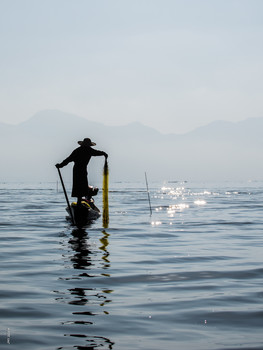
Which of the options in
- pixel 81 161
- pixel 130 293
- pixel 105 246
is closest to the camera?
pixel 130 293

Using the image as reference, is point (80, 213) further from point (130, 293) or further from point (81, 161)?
point (130, 293)

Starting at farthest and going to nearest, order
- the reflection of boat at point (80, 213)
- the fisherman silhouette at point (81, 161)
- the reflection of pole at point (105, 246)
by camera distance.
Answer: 1. the reflection of boat at point (80, 213)
2. the fisherman silhouette at point (81, 161)
3. the reflection of pole at point (105, 246)

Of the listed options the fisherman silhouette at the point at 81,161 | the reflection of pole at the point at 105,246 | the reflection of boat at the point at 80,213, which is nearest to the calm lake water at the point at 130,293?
the reflection of pole at the point at 105,246

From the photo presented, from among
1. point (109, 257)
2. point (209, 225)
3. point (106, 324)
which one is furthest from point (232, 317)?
point (209, 225)

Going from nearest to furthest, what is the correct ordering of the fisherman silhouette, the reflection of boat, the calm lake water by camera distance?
the calm lake water
the fisherman silhouette
the reflection of boat

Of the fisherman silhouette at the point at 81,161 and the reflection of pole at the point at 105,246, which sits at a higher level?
the fisherman silhouette at the point at 81,161

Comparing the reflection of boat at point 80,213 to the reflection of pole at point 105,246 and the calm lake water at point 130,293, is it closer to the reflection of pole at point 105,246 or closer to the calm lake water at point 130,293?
the reflection of pole at point 105,246

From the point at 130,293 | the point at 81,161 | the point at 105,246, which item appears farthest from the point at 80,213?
the point at 130,293

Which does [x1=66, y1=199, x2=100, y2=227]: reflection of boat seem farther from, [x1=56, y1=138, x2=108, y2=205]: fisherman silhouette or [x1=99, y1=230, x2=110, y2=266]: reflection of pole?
[x1=99, y1=230, x2=110, y2=266]: reflection of pole

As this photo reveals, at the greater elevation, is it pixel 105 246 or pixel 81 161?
pixel 81 161

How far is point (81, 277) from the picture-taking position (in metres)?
8.06

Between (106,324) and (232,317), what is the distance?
142 cm

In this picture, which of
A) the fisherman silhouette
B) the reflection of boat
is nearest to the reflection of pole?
the reflection of boat

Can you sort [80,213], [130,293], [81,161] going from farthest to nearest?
[80,213]
[81,161]
[130,293]
